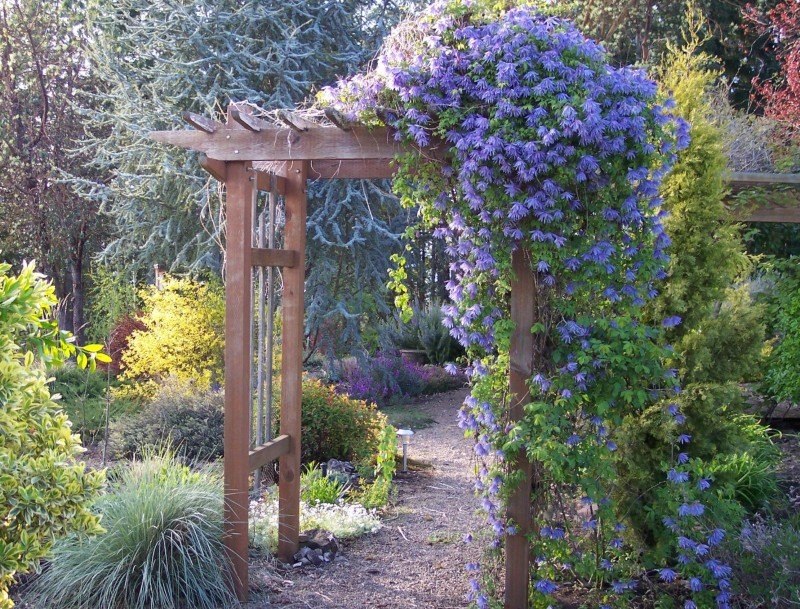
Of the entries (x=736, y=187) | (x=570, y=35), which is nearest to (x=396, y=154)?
(x=570, y=35)

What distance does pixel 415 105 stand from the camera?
359 centimetres

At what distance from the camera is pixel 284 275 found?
4.78 metres

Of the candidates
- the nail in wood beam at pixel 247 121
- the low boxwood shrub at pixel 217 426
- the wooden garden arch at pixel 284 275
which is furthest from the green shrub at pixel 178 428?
the nail in wood beam at pixel 247 121

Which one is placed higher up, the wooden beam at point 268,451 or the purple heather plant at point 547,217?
the purple heather plant at point 547,217

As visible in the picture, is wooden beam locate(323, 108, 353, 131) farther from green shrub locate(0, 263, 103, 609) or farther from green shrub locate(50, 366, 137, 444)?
green shrub locate(50, 366, 137, 444)

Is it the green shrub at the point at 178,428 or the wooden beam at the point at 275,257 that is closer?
the wooden beam at the point at 275,257

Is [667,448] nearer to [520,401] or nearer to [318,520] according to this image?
[520,401]

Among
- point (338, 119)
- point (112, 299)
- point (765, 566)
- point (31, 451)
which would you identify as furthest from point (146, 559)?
point (112, 299)

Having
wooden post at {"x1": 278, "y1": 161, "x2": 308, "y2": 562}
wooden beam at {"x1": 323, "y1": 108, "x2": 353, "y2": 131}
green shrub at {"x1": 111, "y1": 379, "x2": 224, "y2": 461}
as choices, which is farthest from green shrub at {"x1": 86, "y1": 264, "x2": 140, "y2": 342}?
wooden beam at {"x1": 323, "y1": 108, "x2": 353, "y2": 131}

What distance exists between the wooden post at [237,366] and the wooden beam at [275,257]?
6.2 inches

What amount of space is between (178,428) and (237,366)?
284 centimetres

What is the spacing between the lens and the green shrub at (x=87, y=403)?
7828 millimetres

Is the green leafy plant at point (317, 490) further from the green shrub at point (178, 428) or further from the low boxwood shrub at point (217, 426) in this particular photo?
the green shrub at point (178, 428)

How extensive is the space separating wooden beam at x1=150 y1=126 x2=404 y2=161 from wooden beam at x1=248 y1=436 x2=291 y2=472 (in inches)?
64.3
